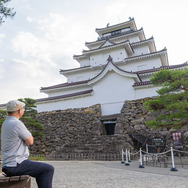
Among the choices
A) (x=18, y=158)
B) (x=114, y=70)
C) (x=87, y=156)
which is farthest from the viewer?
(x=114, y=70)

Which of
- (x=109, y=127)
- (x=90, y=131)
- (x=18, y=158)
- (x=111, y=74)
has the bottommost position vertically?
(x=18, y=158)

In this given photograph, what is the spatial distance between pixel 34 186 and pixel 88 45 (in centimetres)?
2175

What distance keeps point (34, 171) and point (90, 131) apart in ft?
35.5

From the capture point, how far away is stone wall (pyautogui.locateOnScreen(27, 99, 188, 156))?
32.8 feet

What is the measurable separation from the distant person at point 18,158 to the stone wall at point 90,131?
25.8ft

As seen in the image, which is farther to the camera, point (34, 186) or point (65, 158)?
point (65, 158)

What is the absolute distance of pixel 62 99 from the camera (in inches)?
621

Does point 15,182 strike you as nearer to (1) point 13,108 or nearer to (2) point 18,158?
(2) point 18,158

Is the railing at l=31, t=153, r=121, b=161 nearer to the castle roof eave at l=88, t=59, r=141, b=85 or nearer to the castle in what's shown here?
the castle

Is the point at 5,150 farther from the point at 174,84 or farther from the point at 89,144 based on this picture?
the point at 89,144

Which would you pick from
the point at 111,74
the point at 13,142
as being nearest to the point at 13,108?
the point at 13,142

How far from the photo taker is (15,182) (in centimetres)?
171

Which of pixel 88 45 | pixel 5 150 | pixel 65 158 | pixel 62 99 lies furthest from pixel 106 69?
pixel 5 150

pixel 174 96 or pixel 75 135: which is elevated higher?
pixel 174 96
